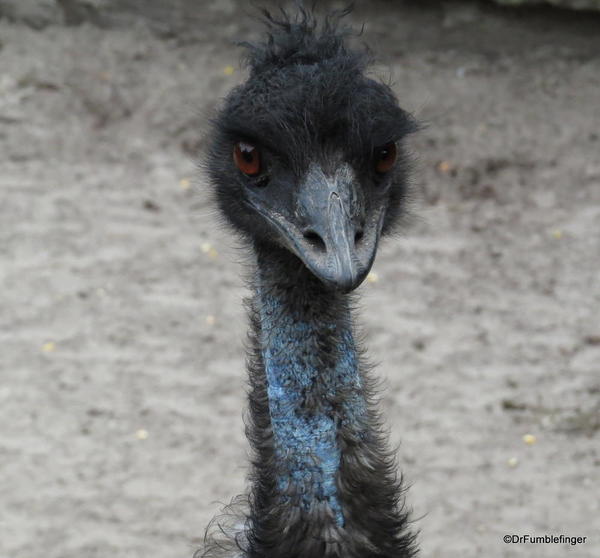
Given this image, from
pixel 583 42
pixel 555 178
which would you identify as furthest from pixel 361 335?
pixel 583 42

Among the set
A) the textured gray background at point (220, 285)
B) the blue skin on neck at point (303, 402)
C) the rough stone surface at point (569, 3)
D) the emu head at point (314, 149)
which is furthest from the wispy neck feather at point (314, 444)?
the rough stone surface at point (569, 3)

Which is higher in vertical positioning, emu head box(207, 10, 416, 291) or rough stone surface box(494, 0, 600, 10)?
emu head box(207, 10, 416, 291)

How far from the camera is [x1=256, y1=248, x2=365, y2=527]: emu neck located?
1.92 m

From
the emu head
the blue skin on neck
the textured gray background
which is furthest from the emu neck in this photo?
the textured gray background

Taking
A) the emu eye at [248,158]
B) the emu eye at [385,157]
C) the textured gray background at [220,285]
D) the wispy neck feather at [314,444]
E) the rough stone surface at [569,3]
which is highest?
the emu eye at [385,157]

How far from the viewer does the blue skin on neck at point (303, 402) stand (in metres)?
1.92

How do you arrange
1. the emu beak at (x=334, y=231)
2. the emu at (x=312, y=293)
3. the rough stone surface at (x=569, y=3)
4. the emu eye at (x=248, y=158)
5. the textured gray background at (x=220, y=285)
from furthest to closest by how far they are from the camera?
the rough stone surface at (x=569, y=3) → the textured gray background at (x=220, y=285) → the emu eye at (x=248, y=158) → the emu at (x=312, y=293) → the emu beak at (x=334, y=231)

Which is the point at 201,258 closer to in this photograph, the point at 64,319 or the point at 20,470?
the point at 64,319

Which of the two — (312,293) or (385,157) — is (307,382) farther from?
(385,157)

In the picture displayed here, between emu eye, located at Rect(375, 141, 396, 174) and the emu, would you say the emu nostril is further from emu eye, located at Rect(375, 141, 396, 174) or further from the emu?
emu eye, located at Rect(375, 141, 396, 174)

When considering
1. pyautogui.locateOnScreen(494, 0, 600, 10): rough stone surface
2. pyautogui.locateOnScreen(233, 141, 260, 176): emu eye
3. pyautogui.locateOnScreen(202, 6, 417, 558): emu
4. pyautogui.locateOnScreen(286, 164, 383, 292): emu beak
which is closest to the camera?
pyautogui.locateOnScreen(286, 164, 383, 292): emu beak

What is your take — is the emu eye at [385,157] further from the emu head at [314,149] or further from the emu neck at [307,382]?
the emu neck at [307,382]

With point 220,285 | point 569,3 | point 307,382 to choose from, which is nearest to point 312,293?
point 307,382

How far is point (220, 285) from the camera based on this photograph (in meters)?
4.38
